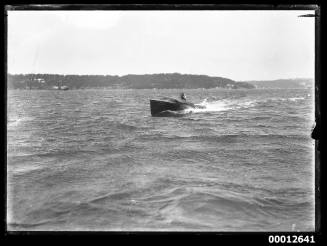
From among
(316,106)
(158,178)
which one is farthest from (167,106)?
(316,106)

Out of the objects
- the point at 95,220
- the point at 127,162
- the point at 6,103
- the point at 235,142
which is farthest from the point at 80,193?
the point at 235,142

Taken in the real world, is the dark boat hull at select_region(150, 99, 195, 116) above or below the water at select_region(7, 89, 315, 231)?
above

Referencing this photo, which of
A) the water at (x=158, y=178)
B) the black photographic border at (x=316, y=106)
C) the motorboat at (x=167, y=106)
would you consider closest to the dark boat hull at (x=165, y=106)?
the motorboat at (x=167, y=106)

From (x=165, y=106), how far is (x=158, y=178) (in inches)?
550

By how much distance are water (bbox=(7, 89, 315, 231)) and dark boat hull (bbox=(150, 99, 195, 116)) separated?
807 cm

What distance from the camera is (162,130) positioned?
1811 centimetres

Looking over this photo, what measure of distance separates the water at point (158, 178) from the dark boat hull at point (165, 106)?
8.07 metres

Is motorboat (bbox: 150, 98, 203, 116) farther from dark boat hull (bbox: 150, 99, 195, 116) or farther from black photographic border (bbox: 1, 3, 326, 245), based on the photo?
black photographic border (bbox: 1, 3, 326, 245)

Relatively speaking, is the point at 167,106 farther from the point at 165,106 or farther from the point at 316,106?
the point at 316,106

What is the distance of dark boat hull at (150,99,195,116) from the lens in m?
24.1

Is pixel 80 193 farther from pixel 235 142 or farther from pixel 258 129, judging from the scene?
pixel 258 129

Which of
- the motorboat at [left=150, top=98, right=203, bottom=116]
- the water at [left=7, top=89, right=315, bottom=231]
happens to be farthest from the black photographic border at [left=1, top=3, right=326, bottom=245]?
the motorboat at [left=150, top=98, right=203, bottom=116]

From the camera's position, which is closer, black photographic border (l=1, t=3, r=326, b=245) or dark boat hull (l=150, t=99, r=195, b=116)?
black photographic border (l=1, t=3, r=326, b=245)

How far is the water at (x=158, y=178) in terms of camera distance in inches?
345
